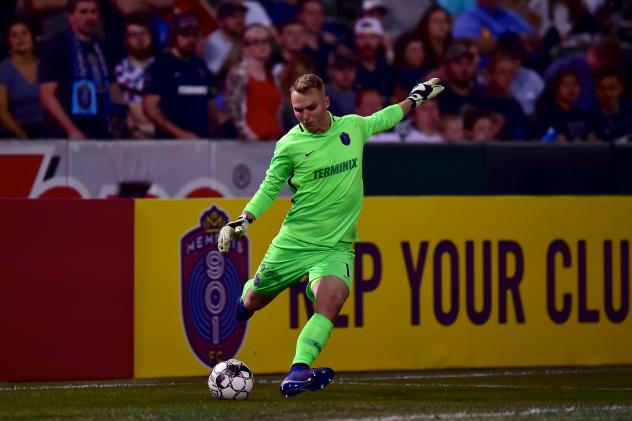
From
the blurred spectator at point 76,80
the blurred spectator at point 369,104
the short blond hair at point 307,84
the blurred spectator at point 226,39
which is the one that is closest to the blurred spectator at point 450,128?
the blurred spectator at point 369,104

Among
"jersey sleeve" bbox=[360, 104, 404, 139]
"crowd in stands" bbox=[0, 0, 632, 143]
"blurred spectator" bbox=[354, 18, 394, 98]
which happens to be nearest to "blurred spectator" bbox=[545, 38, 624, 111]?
"crowd in stands" bbox=[0, 0, 632, 143]

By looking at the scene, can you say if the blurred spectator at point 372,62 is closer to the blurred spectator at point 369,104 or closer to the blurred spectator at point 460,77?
the blurred spectator at point 369,104

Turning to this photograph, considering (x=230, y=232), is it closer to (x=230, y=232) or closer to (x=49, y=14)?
(x=230, y=232)

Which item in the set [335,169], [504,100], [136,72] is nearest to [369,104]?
[504,100]

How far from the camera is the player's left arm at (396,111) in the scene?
7.97 meters

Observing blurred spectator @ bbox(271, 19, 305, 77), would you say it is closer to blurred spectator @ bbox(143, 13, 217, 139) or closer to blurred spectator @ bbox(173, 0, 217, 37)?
blurred spectator @ bbox(173, 0, 217, 37)

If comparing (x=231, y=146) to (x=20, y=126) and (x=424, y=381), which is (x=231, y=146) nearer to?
(x=20, y=126)

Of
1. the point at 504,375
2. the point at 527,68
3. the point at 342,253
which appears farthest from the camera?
the point at 527,68

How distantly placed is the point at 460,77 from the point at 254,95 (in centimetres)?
259

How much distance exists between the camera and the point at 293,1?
1388cm

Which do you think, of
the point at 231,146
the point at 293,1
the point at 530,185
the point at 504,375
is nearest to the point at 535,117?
the point at 530,185

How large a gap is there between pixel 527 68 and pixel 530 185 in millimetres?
3024

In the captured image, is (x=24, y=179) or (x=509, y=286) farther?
Answer: (x=24, y=179)

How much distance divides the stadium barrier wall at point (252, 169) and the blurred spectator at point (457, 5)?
328 centimetres
